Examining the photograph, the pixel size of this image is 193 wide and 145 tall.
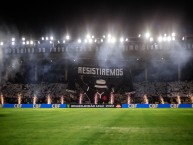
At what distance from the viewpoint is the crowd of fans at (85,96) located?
66812mm

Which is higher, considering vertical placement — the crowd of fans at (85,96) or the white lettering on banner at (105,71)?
the white lettering on banner at (105,71)

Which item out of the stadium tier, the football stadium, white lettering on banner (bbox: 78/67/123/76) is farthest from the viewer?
the stadium tier

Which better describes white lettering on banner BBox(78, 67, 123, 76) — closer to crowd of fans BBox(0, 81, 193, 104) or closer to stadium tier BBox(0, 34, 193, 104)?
stadium tier BBox(0, 34, 193, 104)

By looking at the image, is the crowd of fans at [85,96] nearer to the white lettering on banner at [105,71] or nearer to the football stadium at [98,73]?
the football stadium at [98,73]

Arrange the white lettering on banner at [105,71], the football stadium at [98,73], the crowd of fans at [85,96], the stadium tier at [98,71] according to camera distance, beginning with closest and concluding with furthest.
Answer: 1. the football stadium at [98,73]
2. the white lettering on banner at [105,71]
3. the stadium tier at [98,71]
4. the crowd of fans at [85,96]

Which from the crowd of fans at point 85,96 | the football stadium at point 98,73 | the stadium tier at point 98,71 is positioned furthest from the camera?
the crowd of fans at point 85,96

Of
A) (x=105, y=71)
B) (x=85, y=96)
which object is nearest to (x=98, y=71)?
(x=105, y=71)

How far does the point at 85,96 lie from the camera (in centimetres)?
6700

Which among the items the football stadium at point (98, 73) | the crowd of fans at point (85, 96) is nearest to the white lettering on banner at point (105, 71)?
the football stadium at point (98, 73)

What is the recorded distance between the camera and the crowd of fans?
66812 millimetres

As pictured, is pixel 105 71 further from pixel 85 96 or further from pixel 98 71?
pixel 85 96

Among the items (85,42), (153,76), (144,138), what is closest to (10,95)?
(85,42)

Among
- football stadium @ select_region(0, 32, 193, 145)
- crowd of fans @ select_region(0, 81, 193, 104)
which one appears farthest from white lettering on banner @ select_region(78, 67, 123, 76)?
crowd of fans @ select_region(0, 81, 193, 104)

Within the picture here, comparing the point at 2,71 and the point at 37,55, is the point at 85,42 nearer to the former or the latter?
the point at 37,55
